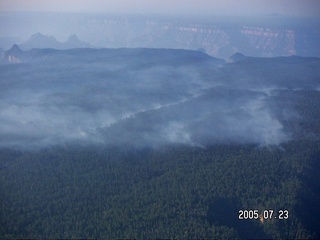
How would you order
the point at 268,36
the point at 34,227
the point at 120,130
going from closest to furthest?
1. the point at 34,227
2. the point at 120,130
3. the point at 268,36

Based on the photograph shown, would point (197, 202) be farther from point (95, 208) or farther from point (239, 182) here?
point (95, 208)

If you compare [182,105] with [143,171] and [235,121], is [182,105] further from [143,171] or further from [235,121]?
[143,171]

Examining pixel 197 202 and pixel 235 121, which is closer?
pixel 197 202

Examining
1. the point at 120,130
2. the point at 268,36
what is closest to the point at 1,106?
the point at 120,130

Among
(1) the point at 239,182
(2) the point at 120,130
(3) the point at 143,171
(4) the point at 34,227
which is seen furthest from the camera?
(2) the point at 120,130

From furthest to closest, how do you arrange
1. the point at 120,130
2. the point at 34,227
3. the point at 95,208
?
the point at 120,130 → the point at 95,208 → the point at 34,227

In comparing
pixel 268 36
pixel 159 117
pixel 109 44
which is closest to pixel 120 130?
pixel 159 117
